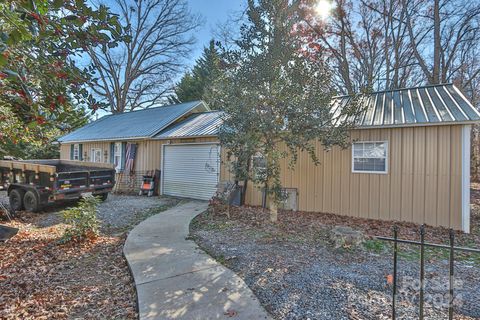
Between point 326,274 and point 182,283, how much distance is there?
192 cm

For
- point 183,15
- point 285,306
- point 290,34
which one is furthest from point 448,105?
point 183,15

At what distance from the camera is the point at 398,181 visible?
7.16m

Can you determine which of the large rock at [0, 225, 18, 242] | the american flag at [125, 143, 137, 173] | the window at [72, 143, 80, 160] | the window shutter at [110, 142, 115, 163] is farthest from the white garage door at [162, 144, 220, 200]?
the window at [72, 143, 80, 160]

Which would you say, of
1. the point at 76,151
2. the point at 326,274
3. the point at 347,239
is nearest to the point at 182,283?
the point at 326,274

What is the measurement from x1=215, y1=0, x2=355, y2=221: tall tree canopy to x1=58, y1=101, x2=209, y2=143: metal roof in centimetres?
709

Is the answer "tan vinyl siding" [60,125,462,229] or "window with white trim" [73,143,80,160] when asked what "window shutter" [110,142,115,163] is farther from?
"tan vinyl siding" [60,125,462,229]

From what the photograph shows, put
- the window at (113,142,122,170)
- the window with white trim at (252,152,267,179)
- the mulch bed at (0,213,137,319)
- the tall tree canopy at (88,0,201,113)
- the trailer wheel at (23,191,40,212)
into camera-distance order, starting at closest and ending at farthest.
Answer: the mulch bed at (0,213,137,319)
the window with white trim at (252,152,267,179)
the trailer wheel at (23,191,40,212)
the window at (113,142,122,170)
the tall tree canopy at (88,0,201,113)

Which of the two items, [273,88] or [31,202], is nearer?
[273,88]

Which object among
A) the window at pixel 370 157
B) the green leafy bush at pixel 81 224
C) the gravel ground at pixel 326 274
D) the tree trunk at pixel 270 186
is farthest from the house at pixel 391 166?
the green leafy bush at pixel 81 224

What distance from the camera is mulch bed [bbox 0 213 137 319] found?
9.71ft

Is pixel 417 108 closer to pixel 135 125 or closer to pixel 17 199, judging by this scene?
pixel 17 199

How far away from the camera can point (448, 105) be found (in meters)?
7.27

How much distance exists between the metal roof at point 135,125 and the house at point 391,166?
8.75 feet

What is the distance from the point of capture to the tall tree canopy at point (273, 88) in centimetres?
591
